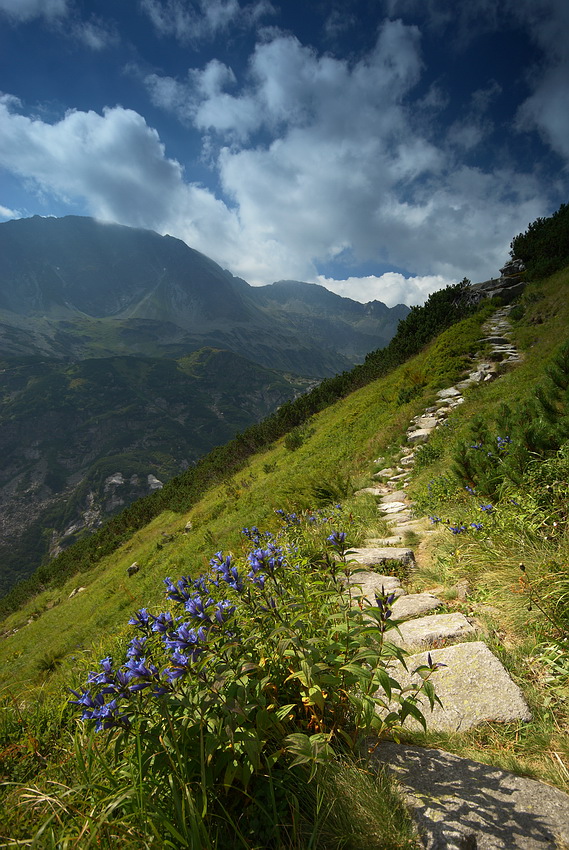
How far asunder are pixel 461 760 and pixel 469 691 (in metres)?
0.53

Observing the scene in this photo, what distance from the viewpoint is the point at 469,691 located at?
7.84 feet

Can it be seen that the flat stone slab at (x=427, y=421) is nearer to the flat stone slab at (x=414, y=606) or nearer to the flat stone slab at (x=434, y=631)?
the flat stone slab at (x=414, y=606)

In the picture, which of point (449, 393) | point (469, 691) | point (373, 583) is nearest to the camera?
point (469, 691)

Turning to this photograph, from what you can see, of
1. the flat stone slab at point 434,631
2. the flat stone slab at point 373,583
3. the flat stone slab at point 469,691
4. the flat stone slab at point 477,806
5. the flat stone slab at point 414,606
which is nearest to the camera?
the flat stone slab at point 477,806

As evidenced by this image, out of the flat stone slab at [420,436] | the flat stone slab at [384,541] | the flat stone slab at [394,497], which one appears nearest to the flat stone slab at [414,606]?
the flat stone slab at [384,541]

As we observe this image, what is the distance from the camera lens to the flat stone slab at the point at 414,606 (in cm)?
357

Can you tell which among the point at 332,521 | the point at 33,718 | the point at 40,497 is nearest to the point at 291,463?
the point at 332,521

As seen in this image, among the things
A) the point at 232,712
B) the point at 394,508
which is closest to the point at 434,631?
the point at 232,712

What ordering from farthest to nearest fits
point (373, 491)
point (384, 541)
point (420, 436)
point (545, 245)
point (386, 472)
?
point (545, 245) < point (420, 436) < point (386, 472) < point (373, 491) < point (384, 541)

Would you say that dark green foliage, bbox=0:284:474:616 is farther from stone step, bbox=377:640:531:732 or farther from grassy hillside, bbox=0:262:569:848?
stone step, bbox=377:640:531:732

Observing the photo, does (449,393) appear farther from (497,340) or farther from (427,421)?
(497,340)

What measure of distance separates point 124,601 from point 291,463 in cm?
832

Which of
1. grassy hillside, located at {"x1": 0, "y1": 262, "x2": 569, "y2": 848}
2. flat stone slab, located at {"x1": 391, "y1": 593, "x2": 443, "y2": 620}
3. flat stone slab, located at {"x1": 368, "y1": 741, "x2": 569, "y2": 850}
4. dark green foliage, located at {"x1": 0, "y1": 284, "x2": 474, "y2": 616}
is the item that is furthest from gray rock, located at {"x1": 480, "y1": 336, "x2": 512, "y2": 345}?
flat stone slab, located at {"x1": 368, "y1": 741, "x2": 569, "y2": 850}

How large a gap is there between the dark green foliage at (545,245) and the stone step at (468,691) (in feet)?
83.2
